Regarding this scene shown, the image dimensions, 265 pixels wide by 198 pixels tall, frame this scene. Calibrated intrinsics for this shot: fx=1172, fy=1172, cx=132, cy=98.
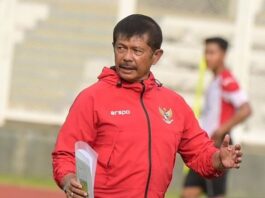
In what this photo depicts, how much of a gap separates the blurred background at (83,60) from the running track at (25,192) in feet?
2.65

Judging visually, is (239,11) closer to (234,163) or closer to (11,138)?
(11,138)

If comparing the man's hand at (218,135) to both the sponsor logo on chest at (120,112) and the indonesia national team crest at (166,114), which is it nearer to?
the indonesia national team crest at (166,114)

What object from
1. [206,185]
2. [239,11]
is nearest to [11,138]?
[239,11]

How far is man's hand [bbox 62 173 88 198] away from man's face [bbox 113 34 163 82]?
68 centimetres

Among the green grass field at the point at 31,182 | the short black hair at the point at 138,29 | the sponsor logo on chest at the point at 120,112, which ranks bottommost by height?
the green grass field at the point at 31,182

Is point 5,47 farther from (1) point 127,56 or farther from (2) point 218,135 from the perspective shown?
(1) point 127,56

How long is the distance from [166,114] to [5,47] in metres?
9.38

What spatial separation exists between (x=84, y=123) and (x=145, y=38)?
22.5 inches

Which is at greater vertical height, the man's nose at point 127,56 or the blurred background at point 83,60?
the man's nose at point 127,56

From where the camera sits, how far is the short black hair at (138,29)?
6133mm

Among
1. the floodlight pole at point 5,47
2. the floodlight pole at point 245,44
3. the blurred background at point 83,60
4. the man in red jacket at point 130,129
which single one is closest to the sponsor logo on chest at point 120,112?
the man in red jacket at point 130,129

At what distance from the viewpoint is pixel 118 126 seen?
6012 mm

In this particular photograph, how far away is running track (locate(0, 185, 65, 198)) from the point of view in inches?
524

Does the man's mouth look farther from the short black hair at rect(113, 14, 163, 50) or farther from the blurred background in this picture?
the blurred background
